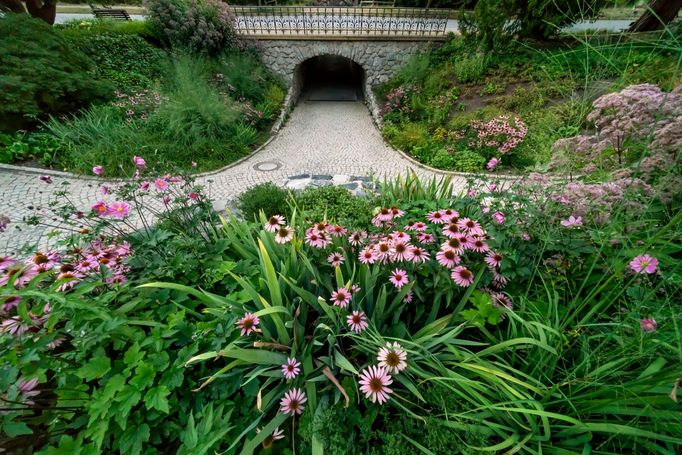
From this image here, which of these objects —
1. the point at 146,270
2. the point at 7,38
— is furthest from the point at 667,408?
the point at 7,38

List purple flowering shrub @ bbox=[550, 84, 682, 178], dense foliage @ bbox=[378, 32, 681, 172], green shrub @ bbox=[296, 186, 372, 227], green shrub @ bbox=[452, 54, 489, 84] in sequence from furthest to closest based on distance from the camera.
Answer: green shrub @ bbox=[452, 54, 489, 84], dense foliage @ bbox=[378, 32, 681, 172], green shrub @ bbox=[296, 186, 372, 227], purple flowering shrub @ bbox=[550, 84, 682, 178]

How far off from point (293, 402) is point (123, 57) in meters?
9.79

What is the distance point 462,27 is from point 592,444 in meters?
9.72

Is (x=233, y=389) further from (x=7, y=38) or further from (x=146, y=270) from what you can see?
(x=7, y=38)

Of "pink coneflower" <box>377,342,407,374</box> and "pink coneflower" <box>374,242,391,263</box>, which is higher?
"pink coneflower" <box>374,242,391,263</box>

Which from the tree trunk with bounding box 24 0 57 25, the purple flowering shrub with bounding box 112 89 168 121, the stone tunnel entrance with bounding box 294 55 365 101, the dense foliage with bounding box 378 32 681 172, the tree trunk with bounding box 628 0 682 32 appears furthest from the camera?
the stone tunnel entrance with bounding box 294 55 365 101

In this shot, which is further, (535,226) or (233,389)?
(535,226)

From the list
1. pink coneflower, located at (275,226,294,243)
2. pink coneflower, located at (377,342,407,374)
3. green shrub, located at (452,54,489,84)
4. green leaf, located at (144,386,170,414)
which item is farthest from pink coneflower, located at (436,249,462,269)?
green shrub, located at (452,54,489,84)

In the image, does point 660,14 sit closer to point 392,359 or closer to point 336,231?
point 336,231

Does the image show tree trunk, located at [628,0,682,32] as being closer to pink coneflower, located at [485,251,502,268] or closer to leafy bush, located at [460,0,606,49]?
leafy bush, located at [460,0,606,49]

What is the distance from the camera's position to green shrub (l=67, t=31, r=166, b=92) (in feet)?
23.0

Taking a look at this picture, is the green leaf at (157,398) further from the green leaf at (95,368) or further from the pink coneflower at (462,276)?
the pink coneflower at (462,276)

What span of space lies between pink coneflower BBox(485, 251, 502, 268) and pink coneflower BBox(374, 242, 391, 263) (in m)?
0.55

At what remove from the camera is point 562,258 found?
1591mm
